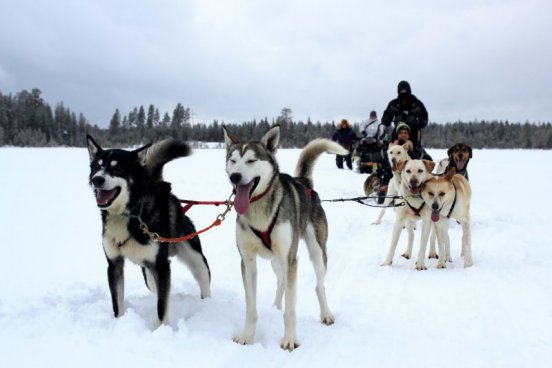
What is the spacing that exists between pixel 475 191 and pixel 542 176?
217 inches

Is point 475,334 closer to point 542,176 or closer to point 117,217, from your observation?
point 117,217

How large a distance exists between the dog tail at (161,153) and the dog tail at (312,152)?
1177 mm

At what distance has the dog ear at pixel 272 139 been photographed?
2.89m

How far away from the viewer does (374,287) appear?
4109mm

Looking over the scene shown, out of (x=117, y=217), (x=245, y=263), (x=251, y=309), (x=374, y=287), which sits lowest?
(x=374, y=287)

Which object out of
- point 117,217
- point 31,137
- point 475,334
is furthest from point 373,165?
point 31,137

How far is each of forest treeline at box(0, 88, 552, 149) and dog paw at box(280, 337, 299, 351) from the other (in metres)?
54.5

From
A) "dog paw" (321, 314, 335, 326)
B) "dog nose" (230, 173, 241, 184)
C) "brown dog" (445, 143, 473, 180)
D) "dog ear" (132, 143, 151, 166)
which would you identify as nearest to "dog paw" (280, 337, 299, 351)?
"dog paw" (321, 314, 335, 326)

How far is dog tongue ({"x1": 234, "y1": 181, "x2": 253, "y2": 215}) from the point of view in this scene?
2660 mm

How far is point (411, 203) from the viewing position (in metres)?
5.00

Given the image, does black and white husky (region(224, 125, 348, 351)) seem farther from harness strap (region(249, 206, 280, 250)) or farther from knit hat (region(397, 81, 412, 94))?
knit hat (region(397, 81, 412, 94))

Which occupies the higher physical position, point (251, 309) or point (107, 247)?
point (107, 247)

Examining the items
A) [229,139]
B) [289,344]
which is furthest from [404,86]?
[289,344]

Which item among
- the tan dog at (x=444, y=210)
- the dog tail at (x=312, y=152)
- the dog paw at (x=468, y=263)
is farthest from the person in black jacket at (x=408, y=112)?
the dog tail at (x=312, y=152)
